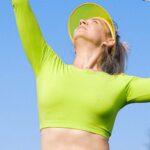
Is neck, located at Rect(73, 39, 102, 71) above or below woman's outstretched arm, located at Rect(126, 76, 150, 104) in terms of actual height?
above

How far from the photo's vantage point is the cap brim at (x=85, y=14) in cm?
676

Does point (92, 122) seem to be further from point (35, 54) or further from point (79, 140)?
point (35, 54)

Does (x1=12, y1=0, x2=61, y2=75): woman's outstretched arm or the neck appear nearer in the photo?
(x1=12, y1=0, x2=61, y2=75): woman's outstretched arm

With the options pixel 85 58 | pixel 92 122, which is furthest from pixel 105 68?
pixel 92 122

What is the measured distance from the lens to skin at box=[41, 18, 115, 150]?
577cm

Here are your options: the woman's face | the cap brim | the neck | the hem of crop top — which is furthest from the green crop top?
the cap brim

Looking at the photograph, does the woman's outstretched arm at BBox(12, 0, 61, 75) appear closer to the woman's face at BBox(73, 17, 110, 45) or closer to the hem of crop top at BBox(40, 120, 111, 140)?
the woman's face at BBox(73, 17, 110, 45)

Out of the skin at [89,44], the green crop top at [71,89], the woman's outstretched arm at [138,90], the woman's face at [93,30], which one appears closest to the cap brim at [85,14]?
the woman's face at [93,30]

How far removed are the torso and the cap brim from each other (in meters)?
1.44

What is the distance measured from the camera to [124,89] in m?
6.14

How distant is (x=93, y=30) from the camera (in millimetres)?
6469

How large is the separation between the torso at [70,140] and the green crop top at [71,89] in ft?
0.19

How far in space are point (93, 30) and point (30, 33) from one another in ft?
2.55

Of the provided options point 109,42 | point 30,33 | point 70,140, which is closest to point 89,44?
point 109,42
